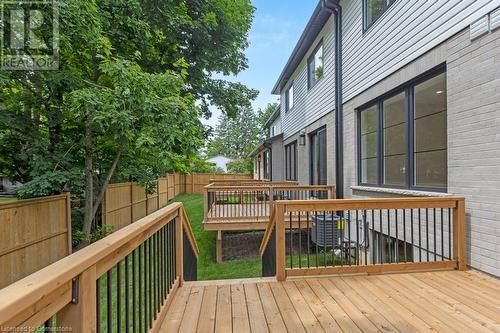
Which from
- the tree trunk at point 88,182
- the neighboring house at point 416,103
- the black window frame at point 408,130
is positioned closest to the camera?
the neighboring house at point 416,103

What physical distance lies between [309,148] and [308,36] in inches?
134

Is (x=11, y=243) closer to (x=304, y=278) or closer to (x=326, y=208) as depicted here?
(x=304, y=278)

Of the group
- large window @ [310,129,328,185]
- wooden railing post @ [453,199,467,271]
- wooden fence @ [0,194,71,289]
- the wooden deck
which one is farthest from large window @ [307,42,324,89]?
wooden fence @ [0,194,71,289]

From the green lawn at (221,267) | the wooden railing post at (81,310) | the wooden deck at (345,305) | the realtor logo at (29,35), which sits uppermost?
the realtor logo at (29,35)

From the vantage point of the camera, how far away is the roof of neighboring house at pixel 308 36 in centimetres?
751

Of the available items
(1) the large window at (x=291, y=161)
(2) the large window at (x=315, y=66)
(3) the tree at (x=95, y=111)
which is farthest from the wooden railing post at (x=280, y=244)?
(1) the large window at (x=291, y=161)

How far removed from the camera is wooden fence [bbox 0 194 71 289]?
471 centimetres

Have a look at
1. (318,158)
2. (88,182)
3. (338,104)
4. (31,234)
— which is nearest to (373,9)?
(338,104)

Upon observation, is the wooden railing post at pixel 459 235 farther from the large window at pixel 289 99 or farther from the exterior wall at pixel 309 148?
the large window at pixel 289 99

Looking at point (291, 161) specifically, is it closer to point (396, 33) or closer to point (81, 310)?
point (396, 33)

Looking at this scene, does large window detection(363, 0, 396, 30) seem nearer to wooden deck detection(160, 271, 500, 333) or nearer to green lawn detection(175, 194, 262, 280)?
wooden deck detection(160, 271, 500, 333)

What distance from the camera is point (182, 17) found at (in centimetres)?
870

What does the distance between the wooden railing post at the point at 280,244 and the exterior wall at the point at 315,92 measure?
15.6 feet

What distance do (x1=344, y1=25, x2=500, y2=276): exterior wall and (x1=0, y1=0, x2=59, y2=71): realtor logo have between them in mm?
5578
